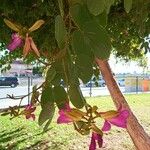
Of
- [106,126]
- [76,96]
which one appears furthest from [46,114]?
[106,126]

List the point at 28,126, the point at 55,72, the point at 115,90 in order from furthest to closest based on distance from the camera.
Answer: the point at 28,126 → the point at 115,90 → the point at 55,72

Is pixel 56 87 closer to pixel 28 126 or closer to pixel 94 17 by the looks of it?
pixel 94 17

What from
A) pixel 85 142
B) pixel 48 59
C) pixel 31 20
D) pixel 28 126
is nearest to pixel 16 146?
pixel 85 142

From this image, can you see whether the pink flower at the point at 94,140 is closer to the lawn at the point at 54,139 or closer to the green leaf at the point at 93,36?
the green leaf at the point at 93,36

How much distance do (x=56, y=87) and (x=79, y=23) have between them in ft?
0.74

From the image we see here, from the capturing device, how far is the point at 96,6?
1011 millimetres

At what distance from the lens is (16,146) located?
742cm

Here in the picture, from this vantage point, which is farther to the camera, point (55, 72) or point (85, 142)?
point (85, 142)

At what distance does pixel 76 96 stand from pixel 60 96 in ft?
0.35

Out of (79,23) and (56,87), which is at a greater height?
(79,23)

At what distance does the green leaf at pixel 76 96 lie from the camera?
100cm

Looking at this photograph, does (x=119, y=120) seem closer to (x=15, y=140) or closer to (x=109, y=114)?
(x=109, y=114)

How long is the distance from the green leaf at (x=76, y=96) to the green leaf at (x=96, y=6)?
0.56 feet

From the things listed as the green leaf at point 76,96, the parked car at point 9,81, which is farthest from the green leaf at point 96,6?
the parked car at point 9,81
